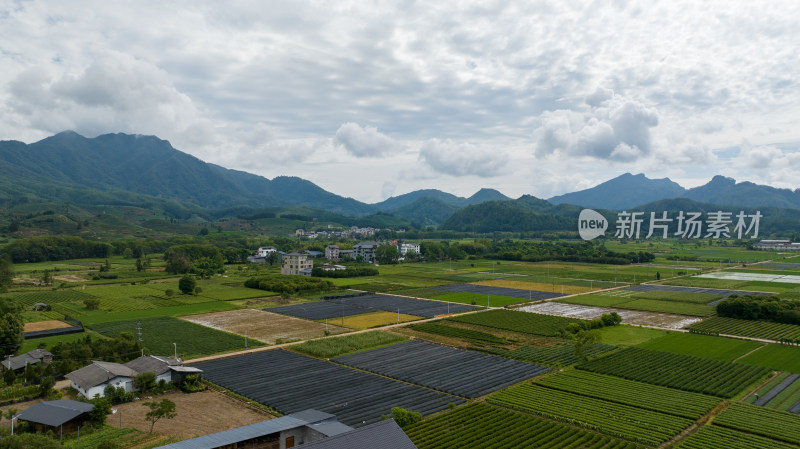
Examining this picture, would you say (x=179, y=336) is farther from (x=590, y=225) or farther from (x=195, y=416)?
(x=590, y=225)

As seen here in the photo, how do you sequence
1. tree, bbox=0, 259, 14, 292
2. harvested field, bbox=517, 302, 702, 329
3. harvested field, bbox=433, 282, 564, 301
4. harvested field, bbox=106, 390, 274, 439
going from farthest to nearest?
1. harvested field, bbox=433, 282, 564, 301
2. tree, bbox=0, 259, 14, 292
3. harvested field, bbox=517, 302, 702, 329
4. harvested field, bbox=106, 390, 274, 439

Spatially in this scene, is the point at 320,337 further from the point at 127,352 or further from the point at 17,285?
the point at 17,285

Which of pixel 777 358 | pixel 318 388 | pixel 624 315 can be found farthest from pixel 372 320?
pixel 777 358

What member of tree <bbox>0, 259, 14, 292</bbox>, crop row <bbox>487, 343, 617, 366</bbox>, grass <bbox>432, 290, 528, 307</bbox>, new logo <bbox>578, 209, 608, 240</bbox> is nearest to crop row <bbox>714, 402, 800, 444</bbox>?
crop row <bbox>487, 343, 617, 366</bbox>

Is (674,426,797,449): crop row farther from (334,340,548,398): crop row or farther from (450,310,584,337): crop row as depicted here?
(450,310,584,337): crop row

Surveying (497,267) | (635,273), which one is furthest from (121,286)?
(635,273)

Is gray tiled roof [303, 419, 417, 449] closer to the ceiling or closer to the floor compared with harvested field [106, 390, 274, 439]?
closer to the ceiling

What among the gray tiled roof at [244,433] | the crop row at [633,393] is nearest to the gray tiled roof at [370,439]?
the gray tiled roof at [244,433]
